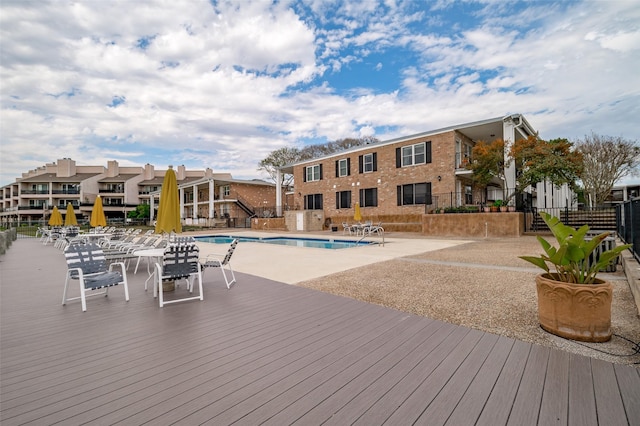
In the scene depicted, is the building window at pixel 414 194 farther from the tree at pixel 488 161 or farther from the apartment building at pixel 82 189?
the apartment building at pixel 82 189

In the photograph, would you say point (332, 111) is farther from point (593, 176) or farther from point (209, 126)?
point (593, 176)

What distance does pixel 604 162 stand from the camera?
24.8 m

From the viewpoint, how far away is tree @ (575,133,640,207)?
23812 mm

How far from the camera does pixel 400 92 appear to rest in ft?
65.6

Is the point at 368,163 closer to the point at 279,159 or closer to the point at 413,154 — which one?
the point at 413,154

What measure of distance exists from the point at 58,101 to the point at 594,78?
28.2 metres

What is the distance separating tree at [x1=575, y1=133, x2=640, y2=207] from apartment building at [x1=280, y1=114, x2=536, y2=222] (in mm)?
8911

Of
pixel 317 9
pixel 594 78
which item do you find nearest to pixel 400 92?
pixel 317 9

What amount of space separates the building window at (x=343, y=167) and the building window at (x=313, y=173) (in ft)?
6.47

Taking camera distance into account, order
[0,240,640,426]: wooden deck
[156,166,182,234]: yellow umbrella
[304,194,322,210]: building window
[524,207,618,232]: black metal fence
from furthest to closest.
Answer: [304,194,322,210]: building window
[524,207,618,232]: black metal fence
[156,166,182,234]: yellow umbrella
[0,240,640,426]: wooden deck

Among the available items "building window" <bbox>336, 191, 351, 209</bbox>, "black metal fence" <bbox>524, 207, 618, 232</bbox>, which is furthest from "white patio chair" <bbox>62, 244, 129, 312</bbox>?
"building window" <bbox>336, 191, 351, 209</bbox>

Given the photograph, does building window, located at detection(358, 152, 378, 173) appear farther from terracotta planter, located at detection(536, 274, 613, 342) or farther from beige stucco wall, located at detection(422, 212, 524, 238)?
terracotta planter, located at detection(536, 274, 613, 342)

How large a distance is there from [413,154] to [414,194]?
281 cm

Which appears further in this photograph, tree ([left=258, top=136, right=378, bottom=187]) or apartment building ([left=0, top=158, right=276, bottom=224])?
apartment building ([left=0, top=158, right=276, bottom=224])
